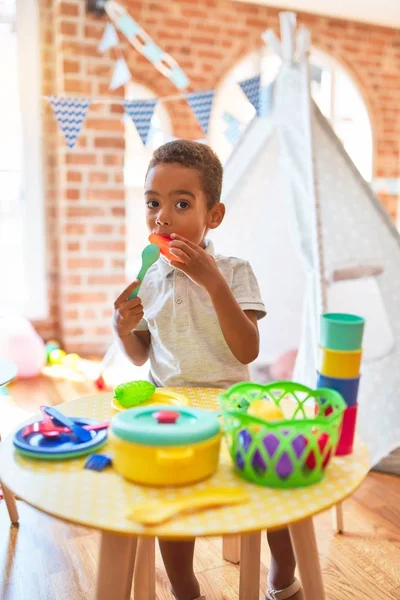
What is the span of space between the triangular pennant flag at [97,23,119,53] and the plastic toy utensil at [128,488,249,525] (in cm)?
235

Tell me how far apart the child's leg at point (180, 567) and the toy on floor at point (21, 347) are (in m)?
1.75

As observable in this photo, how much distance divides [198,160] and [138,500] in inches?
26.0

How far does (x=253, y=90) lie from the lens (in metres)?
2.14

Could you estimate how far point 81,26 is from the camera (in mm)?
2754

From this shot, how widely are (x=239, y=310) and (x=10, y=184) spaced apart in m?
2.45

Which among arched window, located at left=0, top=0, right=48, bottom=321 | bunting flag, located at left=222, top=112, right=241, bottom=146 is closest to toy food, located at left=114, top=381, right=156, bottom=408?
bunting flag, located at left=222, top=112, right=241, bottom=146

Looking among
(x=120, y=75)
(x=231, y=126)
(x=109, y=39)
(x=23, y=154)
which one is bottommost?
(x=23, y=154)

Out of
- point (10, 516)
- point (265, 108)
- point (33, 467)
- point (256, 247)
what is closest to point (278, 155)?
point (265, 108)

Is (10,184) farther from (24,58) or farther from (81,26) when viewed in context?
(81,26)

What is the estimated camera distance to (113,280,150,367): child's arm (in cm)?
93

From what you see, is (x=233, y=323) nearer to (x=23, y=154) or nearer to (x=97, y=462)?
(x=97, y=462)

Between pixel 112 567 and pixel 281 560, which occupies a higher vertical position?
pixel 112 567

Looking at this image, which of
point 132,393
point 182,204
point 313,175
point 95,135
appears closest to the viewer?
point 132,393

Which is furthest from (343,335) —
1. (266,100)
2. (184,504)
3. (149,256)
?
(266,100)
